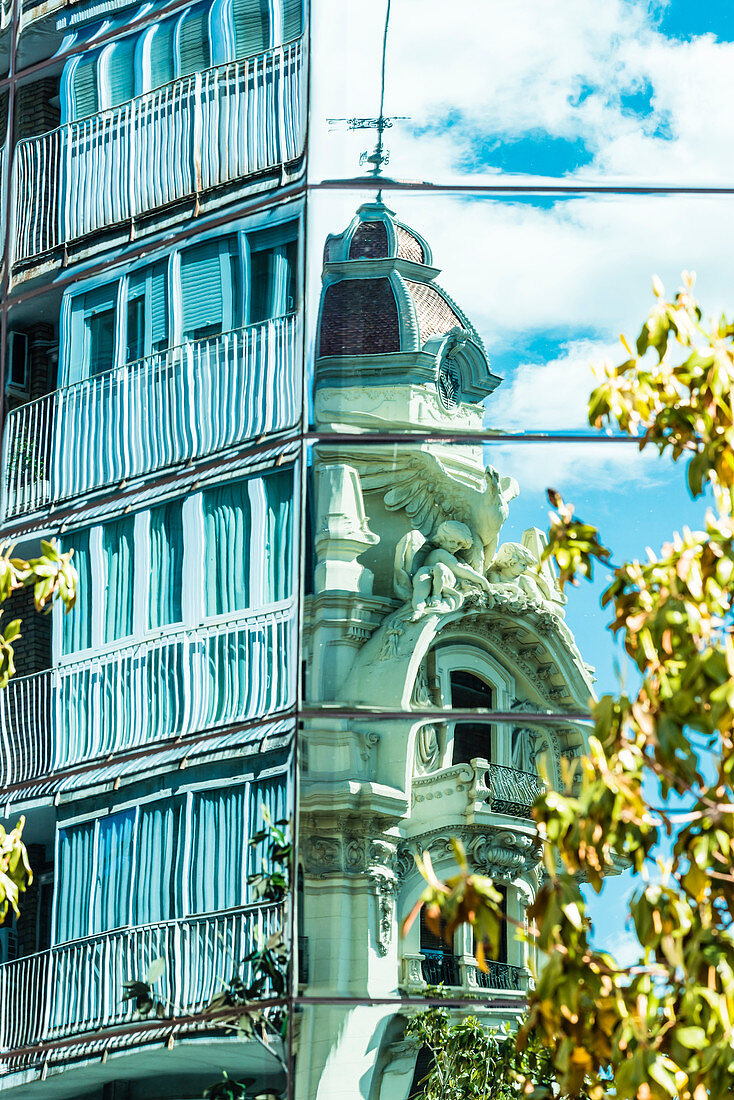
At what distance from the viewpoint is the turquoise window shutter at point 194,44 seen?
44.3ft

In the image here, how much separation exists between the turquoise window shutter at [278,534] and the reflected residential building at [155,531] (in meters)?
0.02

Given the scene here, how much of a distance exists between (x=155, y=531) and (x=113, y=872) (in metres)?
2.57

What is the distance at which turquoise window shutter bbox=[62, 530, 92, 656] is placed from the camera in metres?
13.1

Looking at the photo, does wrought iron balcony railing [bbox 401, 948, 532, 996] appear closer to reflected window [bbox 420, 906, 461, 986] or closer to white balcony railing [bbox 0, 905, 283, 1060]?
reflected window [bbox 420, 906, 461, 986]

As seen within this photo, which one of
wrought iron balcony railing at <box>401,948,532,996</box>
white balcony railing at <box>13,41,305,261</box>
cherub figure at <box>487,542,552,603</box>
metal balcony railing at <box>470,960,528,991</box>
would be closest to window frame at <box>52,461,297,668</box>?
A: cherub figure at <box>487,542,552,603</box>

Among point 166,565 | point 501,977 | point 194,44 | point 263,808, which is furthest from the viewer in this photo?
point 194,44

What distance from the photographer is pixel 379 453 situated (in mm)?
12102

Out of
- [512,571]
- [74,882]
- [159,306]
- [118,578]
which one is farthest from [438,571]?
[74,882]

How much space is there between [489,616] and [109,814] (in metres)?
3.18

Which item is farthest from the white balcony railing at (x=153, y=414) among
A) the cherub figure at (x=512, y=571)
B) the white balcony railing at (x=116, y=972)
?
the white balcony railing at (x=116, y=972)

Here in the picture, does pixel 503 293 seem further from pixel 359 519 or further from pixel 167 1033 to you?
pixel 167 1033

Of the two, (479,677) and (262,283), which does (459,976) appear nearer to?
(479,677)

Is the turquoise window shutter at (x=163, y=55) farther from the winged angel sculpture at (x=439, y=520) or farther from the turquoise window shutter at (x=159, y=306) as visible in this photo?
the winged angel sculpture at (x=439, y=520)

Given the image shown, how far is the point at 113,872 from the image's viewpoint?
12305 mm
